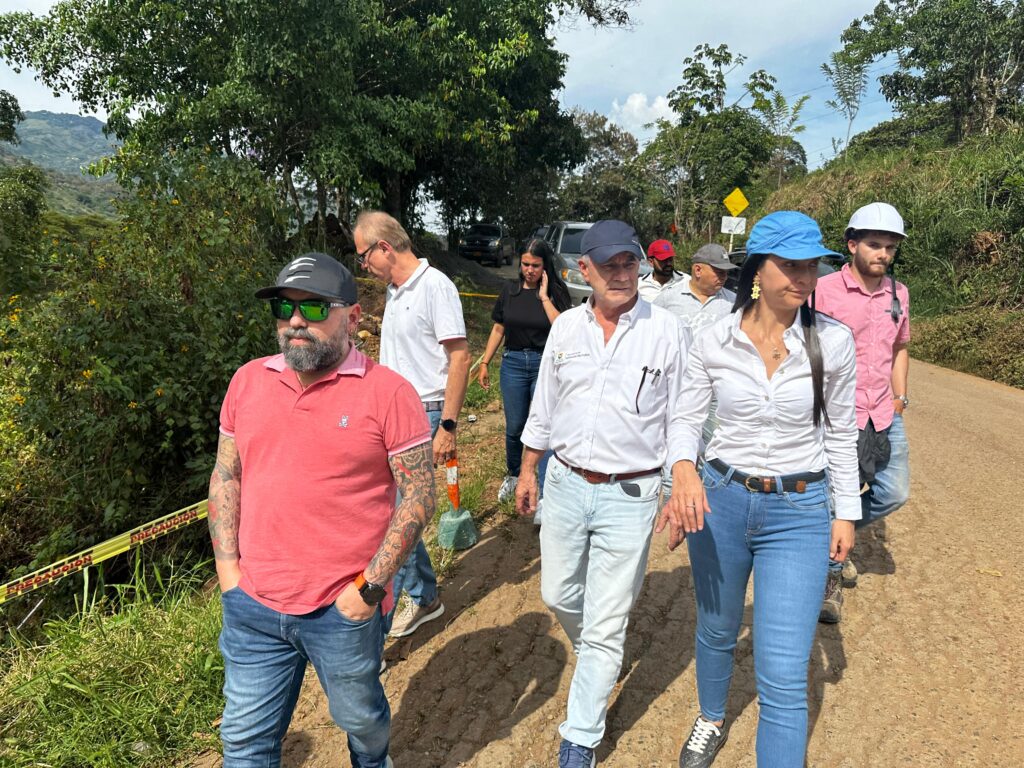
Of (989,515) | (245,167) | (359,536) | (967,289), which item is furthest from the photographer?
(967,289)

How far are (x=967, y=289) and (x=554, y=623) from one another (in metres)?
13.4

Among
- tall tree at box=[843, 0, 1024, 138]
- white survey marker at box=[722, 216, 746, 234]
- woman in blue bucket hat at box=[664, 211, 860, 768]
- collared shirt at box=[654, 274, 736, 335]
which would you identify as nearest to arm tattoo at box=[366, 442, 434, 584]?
woman in blue bucket hat at box=[664, 211, 860, 768]

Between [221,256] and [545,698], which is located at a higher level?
[221,256]

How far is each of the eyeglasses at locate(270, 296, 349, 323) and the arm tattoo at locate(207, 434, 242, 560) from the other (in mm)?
482

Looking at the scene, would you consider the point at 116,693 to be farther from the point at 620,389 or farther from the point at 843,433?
the point at 843,433

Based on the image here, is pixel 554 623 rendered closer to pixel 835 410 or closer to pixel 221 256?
pixel 835 410

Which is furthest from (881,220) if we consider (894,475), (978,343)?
(978,343)

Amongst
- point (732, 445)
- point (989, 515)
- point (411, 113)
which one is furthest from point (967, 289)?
point (732, 445)

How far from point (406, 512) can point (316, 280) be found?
0.77 metres

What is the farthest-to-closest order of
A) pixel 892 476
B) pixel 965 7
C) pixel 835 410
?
1. pixel 965 7
2. pixel 892 476
3. pixel 835 410

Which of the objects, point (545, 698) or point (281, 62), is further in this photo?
point (281, 62)

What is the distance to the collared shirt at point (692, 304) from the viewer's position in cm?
407

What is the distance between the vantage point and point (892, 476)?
3.44m

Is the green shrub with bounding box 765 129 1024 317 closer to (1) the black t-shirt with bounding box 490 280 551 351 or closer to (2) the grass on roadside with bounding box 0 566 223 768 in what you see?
(1) the black t-shirt with bounding box 490 280 551 351
